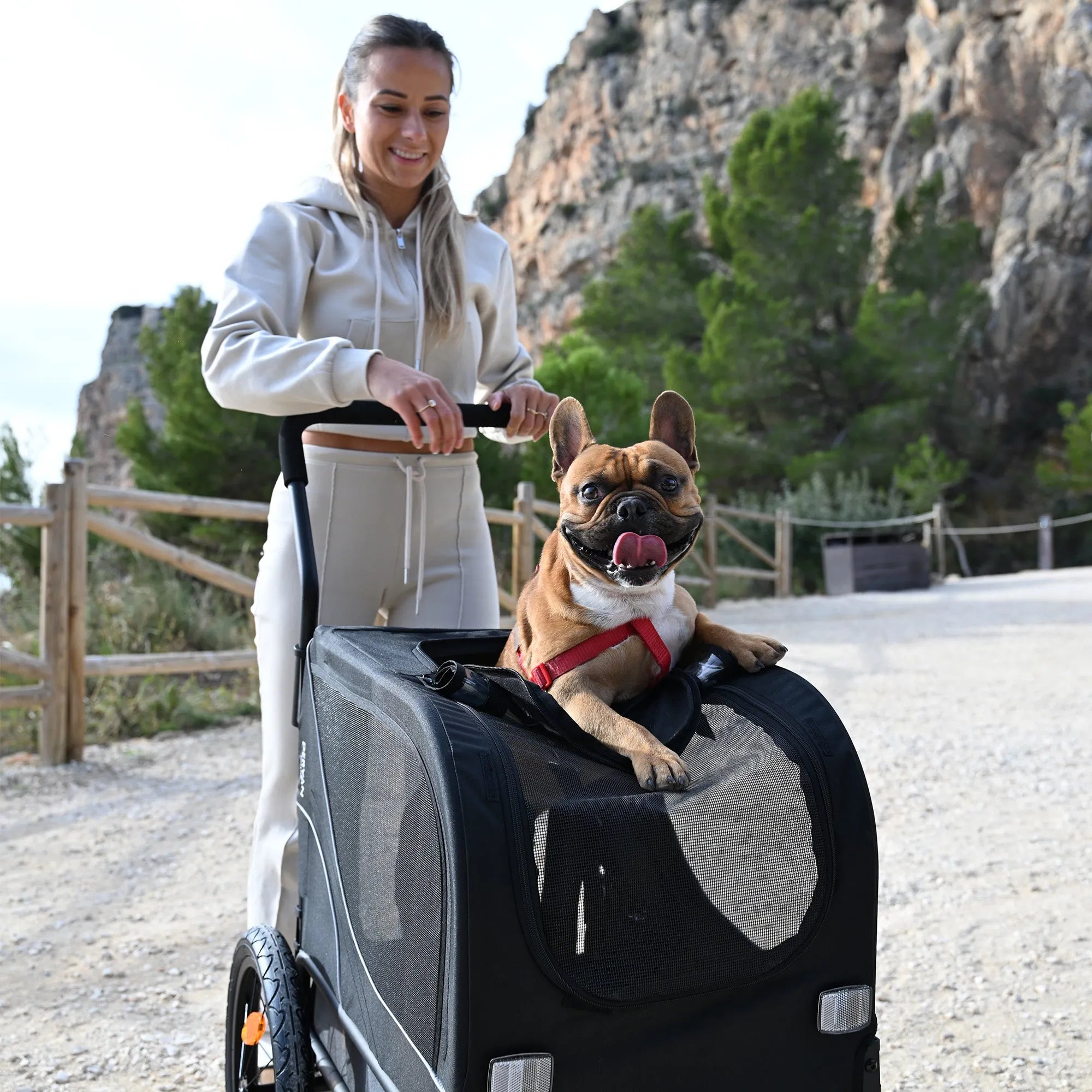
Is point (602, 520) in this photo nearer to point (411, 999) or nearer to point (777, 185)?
point (411, 999)

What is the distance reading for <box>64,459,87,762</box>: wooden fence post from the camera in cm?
498

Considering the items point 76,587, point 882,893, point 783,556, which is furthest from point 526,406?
point 783,556

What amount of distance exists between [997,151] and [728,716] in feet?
106

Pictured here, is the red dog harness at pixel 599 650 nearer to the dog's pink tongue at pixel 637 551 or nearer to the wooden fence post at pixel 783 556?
the dog's pink tongue at pixel 637 551

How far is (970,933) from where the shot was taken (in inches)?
114

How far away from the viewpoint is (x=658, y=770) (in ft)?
3.78

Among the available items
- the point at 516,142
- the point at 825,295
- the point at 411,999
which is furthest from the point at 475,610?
the point at 516,142

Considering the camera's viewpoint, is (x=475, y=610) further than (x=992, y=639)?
No

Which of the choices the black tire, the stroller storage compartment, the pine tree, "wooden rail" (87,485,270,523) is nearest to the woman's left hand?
the stroller storage compartment

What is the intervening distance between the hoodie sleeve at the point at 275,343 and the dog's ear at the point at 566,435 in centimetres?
29

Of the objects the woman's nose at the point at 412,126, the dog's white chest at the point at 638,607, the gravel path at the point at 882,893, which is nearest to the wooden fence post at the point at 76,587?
the gravel path at the point at 882,893

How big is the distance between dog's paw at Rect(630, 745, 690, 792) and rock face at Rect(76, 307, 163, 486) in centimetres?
3334

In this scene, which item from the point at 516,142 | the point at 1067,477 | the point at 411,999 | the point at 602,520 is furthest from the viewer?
the point at 516,142

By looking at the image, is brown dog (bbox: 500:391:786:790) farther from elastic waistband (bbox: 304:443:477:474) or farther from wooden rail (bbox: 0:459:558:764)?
wooden rail (bbox: 0:459:558:764)
